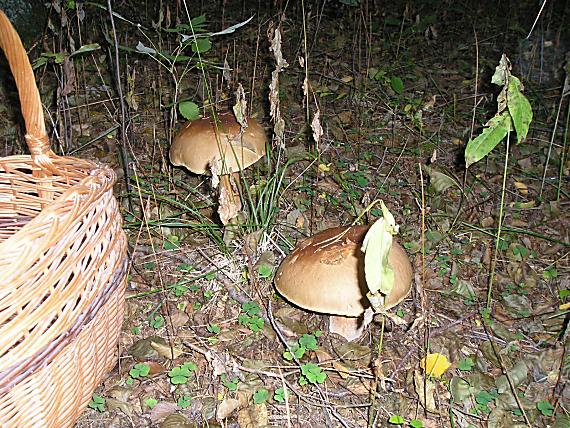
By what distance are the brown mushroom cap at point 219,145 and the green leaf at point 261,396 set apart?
1121mm

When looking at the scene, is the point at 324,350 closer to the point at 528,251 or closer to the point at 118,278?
the point at 118,278

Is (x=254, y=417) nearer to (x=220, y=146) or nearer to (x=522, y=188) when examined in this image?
(x=220, y=146)

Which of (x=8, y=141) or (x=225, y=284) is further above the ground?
(x=8, y=141)

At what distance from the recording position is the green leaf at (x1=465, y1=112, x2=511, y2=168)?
1.71 metres

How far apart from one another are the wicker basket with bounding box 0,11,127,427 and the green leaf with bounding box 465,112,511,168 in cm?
130

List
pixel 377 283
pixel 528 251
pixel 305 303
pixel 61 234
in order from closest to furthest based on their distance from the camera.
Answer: pixel 377 283
pixel 61 234
pixel 305 303
pixel 528 251

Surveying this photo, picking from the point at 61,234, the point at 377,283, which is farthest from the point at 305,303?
the point at 61,234

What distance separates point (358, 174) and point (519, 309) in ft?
4.81

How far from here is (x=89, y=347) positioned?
1.79 metres

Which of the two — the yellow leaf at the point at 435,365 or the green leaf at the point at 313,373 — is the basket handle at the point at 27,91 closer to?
the green leaf at the point at 313,373

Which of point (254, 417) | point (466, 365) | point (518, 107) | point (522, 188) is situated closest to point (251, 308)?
point (254, 417)

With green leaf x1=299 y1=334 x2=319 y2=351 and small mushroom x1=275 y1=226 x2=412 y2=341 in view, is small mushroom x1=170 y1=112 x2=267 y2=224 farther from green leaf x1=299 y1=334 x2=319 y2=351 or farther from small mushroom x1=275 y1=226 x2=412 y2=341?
green leaf x1=299 y1=334 x2=319 y2=351

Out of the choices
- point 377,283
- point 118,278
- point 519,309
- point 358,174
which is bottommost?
point 519,309

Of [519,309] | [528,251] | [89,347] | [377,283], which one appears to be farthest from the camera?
[528,251]
